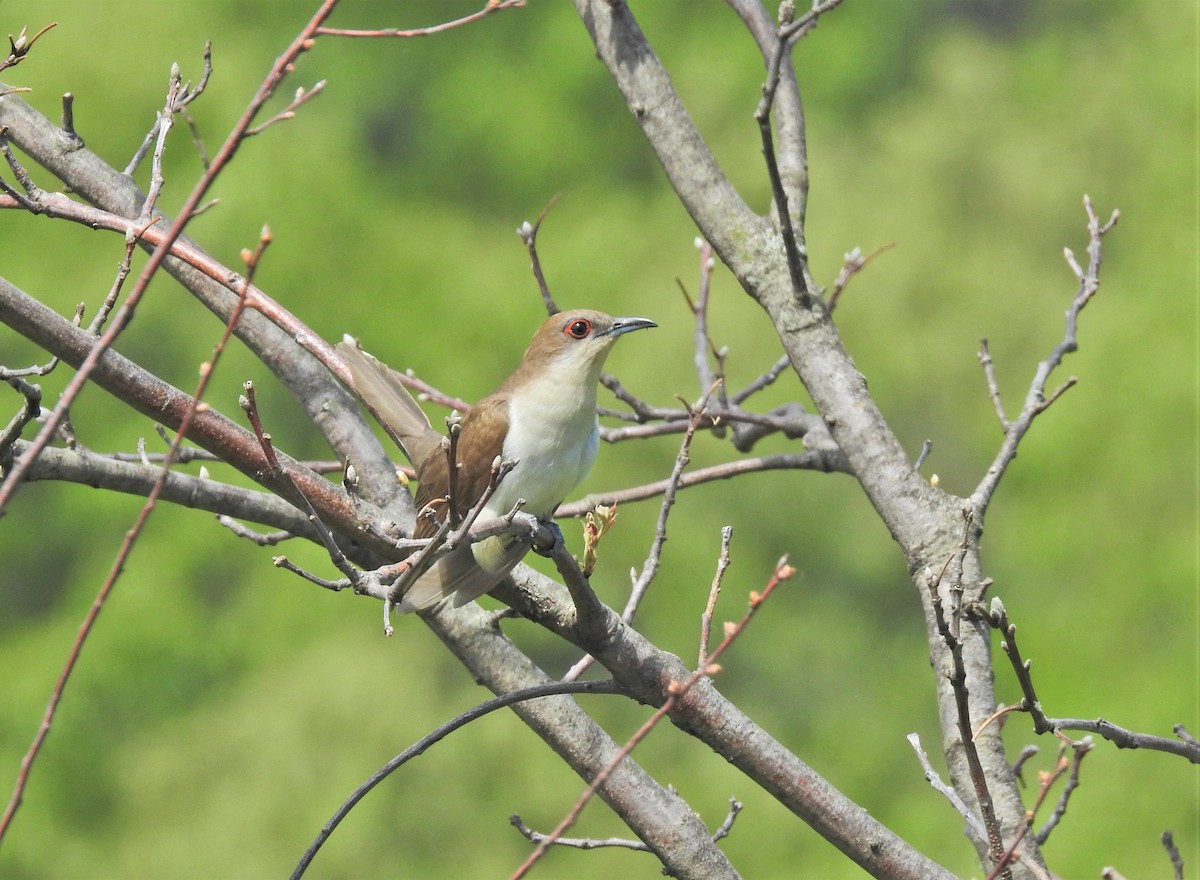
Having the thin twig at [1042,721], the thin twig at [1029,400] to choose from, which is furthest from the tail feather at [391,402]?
the thin twig at [1042,721]

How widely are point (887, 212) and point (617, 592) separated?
15.0ft

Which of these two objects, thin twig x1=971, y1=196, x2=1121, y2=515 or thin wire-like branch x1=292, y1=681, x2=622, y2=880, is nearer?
thin wire-like branch x1=292, y1=681, x2=622, y2=880

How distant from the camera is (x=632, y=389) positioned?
11.3m

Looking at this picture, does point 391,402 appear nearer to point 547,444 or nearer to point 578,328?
point 547,444

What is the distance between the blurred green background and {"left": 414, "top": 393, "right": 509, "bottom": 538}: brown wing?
7060mm

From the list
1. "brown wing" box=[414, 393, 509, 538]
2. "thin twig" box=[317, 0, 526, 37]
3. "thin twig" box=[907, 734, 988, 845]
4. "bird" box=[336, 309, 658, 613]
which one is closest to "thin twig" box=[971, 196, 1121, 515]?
"thin twig" box=[907, 734, 988, 845]

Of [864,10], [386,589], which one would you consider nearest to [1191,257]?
[864,10]

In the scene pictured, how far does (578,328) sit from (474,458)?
1.58 ft

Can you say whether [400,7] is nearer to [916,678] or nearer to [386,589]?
[916,678]

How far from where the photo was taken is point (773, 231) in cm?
347

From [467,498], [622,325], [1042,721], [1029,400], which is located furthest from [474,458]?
[1042,721]

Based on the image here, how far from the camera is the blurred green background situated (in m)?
10.4

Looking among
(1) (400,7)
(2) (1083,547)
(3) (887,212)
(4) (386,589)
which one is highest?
(1) (400,7)

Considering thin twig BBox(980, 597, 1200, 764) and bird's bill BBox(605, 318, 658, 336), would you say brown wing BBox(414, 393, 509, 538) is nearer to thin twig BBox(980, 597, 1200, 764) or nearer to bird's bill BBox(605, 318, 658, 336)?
bird's bill BBox(605, 318, 658, 336)
